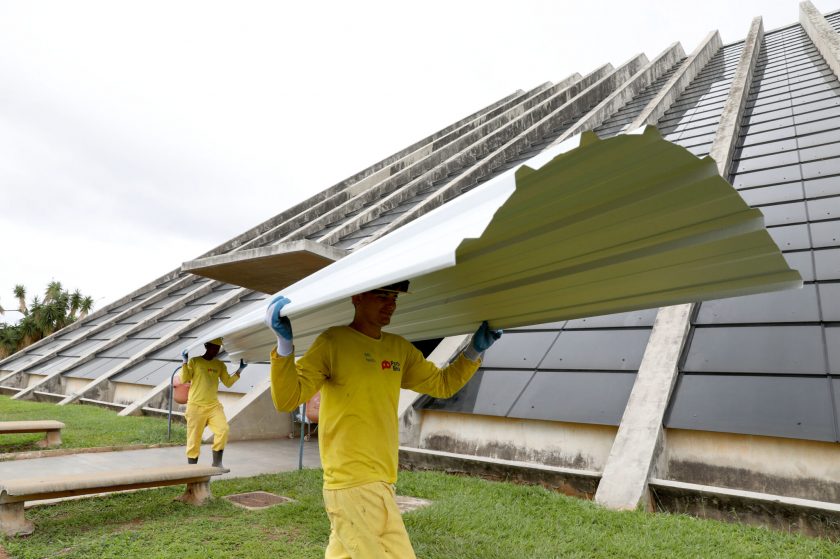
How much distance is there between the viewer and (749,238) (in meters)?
2.54

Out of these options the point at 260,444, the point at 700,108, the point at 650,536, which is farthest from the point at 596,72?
the point at 650,536

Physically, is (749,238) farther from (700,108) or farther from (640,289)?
(700,108)

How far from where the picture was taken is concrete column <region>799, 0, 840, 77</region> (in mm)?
15570

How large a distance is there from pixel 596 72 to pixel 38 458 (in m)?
30.8

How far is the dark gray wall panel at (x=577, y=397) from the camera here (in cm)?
636

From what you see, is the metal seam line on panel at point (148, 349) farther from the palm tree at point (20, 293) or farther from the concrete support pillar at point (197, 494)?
the palm tree at point (20, 293)

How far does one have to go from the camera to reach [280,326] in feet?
8.73

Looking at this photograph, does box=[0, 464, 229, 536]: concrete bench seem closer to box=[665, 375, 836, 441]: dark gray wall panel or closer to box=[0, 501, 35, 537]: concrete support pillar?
box=[0, 501, 35, 537]: concrete support pillar

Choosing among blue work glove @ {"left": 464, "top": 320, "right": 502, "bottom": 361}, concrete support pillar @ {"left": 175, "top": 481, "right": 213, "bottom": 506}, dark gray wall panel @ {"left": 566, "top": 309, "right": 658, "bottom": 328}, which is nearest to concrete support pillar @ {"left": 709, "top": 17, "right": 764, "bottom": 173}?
dark gray wall panel @ {"left": 566, "top": 309, "right": 658, "bottom": 328}

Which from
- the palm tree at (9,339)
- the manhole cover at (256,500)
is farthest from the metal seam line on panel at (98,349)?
the palm tree at (9,339)

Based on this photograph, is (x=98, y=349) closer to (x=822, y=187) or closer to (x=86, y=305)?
(x=822, y=187)

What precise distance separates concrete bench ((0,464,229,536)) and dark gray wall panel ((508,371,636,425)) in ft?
12.7

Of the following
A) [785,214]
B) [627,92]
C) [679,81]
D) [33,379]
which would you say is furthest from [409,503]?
[627,92]

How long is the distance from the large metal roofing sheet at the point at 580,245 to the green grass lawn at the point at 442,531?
2.08m
